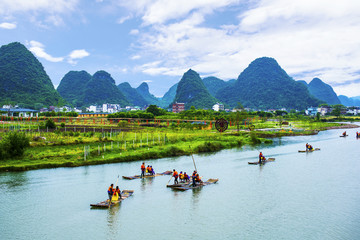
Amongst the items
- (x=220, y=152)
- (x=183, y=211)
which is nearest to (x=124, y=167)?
(x=183, y=211)

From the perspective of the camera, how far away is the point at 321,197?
26.4 meters

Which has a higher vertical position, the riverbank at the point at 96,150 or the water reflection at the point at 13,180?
the riverbank at the point at 96,150

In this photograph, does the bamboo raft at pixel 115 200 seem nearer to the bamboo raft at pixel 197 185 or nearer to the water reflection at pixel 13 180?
the bamboo raft at pixel 197 185

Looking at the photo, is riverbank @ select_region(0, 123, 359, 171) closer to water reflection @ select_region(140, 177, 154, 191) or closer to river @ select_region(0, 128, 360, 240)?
river @ select_region(0, 128, 360, 240)

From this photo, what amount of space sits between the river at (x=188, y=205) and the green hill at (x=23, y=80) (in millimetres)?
131628

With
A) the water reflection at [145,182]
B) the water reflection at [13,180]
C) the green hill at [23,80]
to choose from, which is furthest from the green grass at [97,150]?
the green hill at [23,80]

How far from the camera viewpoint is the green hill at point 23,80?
16038 cm

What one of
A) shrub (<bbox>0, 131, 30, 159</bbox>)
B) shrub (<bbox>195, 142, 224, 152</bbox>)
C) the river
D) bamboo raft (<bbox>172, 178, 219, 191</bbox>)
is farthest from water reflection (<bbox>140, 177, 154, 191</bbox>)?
shrub (<bbox>195, 142, 224, 152</bbox>)

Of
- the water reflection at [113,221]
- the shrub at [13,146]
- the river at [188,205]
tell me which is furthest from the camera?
the shrub at [13,146]

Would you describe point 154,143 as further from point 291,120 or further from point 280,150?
point 291,120

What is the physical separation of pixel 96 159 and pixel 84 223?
1854cm

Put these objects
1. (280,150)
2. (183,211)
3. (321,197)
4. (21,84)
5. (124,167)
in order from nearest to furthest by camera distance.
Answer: (183,211)
(321,197)
(124,167)
(280,150)
(21,84)

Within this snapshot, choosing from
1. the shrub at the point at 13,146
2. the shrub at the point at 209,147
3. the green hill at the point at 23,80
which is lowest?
the shrub at the point at 209,147

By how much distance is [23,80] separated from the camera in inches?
6895
